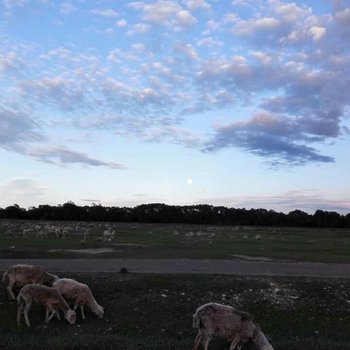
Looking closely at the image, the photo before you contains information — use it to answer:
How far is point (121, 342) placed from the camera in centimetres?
1778

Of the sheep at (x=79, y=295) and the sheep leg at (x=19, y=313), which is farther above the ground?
the sheep at (x=79, y=295)

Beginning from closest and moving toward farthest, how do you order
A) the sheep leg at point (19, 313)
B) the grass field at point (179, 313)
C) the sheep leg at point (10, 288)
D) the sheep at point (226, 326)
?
the sheep at point (226, 326) < the grass field at point (179, 313) < the sheep leg at point (19, 313) < the sheep leg at point (10, 288)

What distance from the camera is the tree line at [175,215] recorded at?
128 m

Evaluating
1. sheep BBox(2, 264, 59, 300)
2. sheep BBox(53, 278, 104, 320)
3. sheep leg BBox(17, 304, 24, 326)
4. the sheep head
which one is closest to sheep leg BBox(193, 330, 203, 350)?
sheep BBox(53, 278, 104, 320)

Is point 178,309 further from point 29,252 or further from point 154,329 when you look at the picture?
point 29,252

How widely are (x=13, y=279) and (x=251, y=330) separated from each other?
10062 mm

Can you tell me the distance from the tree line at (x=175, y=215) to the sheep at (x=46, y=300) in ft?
350

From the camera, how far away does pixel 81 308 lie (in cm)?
2058

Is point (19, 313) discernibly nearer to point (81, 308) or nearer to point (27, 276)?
point (81, 308)

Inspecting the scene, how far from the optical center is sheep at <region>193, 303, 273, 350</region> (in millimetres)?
17219

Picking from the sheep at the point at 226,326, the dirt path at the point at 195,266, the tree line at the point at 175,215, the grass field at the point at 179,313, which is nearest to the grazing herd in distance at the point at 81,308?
the sheep at the point at 226,326

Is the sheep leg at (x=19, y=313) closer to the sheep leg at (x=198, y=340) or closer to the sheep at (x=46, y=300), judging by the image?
the sheep at (x=46, y=300)

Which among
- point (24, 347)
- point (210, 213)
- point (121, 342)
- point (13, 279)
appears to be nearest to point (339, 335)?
point (121, 342)

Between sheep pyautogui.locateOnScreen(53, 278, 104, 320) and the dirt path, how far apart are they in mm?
5452
